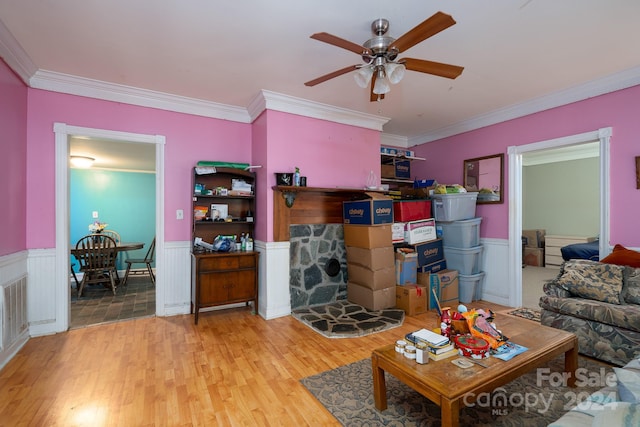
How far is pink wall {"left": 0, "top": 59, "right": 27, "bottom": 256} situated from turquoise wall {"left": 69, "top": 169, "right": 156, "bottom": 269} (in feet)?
12.2

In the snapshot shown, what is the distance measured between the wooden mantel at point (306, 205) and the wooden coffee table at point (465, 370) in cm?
208

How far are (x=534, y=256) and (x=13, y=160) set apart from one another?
8.86 m

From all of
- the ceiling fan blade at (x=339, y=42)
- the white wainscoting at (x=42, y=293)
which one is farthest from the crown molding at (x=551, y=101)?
the white wainscoting at (x=42, y=293)

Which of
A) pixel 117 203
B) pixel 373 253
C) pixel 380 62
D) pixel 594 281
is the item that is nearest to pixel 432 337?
pixel 373 253

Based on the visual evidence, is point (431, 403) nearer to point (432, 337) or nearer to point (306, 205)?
point (432, 337)

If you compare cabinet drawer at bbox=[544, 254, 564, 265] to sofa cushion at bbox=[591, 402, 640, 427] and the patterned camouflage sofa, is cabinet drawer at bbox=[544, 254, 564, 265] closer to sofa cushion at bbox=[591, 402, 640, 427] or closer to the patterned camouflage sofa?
the patterned camouflage sofa

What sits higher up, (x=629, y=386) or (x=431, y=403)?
(x=629, y=386)

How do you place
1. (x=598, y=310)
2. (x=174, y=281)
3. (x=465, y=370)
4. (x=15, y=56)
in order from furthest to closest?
(x=174, y=281) → (x=15, y=56) → (x=598, y=310) → (x=465, y=370)

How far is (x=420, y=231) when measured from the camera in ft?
13.3

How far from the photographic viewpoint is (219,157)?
12.9 ft

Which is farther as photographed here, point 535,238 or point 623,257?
point 535,238

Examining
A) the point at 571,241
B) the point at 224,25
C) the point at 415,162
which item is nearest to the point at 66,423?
the point at 224,25

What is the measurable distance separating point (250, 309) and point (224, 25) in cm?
308

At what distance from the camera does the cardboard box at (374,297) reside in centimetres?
356
